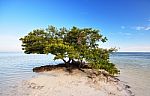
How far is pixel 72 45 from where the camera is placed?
67.3 ft

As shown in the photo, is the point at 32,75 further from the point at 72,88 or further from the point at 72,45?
the point at 72,88

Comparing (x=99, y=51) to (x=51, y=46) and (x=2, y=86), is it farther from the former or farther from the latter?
(x=2, y=86)

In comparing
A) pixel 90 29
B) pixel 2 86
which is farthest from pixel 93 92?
pixel 90 29

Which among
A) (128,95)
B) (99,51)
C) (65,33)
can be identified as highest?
(65,33)

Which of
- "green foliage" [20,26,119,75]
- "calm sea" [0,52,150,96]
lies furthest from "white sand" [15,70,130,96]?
"green foliage" [20,26,119,75]

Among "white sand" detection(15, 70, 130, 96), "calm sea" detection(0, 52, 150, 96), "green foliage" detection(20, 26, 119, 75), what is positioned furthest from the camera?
"green foliage" detection(20, 26, 119, 75)

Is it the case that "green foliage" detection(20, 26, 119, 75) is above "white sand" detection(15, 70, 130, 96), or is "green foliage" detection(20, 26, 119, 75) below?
above

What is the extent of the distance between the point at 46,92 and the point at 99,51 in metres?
8.67

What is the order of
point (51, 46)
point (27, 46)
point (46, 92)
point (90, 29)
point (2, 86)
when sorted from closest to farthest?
1. point (46, 92)
2. point (2, 86)
3. point (51, 46)
4. point (90, 29)
5. point (27, 46)

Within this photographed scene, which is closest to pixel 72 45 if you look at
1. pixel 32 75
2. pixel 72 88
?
pixel 32 75

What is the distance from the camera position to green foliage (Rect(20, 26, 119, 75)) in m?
18.7

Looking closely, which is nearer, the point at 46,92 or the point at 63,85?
the point at 46,92

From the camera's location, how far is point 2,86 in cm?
1374

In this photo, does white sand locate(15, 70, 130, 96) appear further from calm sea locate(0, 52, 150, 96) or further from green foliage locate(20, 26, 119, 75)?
green foliage locate(20, 26, 119, 75)
